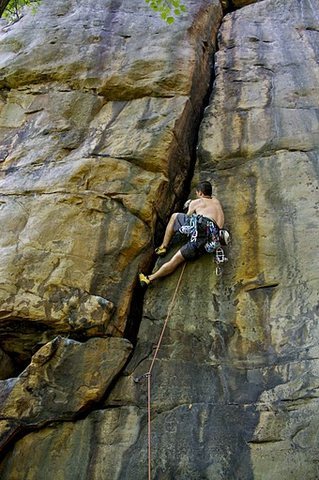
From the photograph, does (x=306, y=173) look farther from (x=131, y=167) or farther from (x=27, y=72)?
(x=27, y=72)

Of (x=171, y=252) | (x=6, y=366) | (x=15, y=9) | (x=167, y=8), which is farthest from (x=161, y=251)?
(x=15, y=9)

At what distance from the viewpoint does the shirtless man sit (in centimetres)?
609

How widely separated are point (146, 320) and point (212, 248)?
47.7 inches

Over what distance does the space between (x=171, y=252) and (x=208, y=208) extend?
30.0 inches

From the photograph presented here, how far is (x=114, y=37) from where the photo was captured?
9086 millimetres

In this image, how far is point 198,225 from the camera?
6102mm

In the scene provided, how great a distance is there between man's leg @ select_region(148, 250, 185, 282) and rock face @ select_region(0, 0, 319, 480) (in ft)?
0.36

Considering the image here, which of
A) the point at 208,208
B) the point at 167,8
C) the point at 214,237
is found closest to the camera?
the point at 214,237

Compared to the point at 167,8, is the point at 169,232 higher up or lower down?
lower down

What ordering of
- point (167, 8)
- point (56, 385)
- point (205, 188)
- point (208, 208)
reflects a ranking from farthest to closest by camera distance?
point (167, 8) → point (205, 188) → point (208, 208) → point (56, 385)

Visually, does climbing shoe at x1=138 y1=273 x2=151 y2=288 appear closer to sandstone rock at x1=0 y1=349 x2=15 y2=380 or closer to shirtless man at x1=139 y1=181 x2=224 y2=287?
shirtless man at x1=139 y1=181 x2=224 y2=287

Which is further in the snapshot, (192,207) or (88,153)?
(88,153)

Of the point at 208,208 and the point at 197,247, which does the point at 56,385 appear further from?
the point at 208,208

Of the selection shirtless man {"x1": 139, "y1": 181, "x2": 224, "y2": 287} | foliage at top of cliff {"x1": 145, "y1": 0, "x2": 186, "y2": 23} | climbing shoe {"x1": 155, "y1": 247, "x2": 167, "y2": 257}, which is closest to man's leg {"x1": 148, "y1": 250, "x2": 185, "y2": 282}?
shirtless man {"x1": 139, "y1": 181, "x2": 224, "y2": 287}
